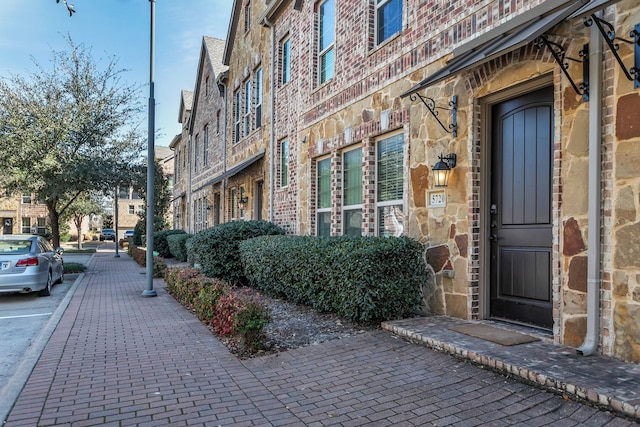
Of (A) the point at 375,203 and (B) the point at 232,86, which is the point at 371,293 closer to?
(A) the point at 375,203

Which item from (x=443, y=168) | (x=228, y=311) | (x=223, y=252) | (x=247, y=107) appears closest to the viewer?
(x=228, y=311)

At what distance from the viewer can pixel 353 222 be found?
8.67 metres

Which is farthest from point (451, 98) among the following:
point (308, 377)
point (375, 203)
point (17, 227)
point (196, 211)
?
point (17, 227)

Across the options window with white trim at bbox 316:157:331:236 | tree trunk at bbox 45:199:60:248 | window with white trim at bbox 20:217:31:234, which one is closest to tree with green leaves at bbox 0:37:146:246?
tree trunk at bbox 45:199:60:248

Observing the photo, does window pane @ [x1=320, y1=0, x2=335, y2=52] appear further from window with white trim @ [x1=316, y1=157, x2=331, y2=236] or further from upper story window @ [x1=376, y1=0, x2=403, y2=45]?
window with white trim @ [x1=316, y1=157, x2=331, y2=236]

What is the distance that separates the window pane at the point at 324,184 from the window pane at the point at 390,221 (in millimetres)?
2147

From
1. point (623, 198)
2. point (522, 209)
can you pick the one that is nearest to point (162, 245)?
point (522, 209)

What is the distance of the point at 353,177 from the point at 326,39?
335 cm

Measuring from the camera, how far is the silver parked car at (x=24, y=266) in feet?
29.6

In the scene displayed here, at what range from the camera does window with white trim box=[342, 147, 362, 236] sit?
8.45 m

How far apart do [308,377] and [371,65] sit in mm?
5535

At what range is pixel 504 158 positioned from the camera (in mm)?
5371

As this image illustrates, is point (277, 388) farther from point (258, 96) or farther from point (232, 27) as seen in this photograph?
point (232, 27)

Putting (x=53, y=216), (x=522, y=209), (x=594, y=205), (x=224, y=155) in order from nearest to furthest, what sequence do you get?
1. (x=594, y=205)
2. (x=522, y=209)
3. (x=53, y=216)
4. (x=224, y=155)
